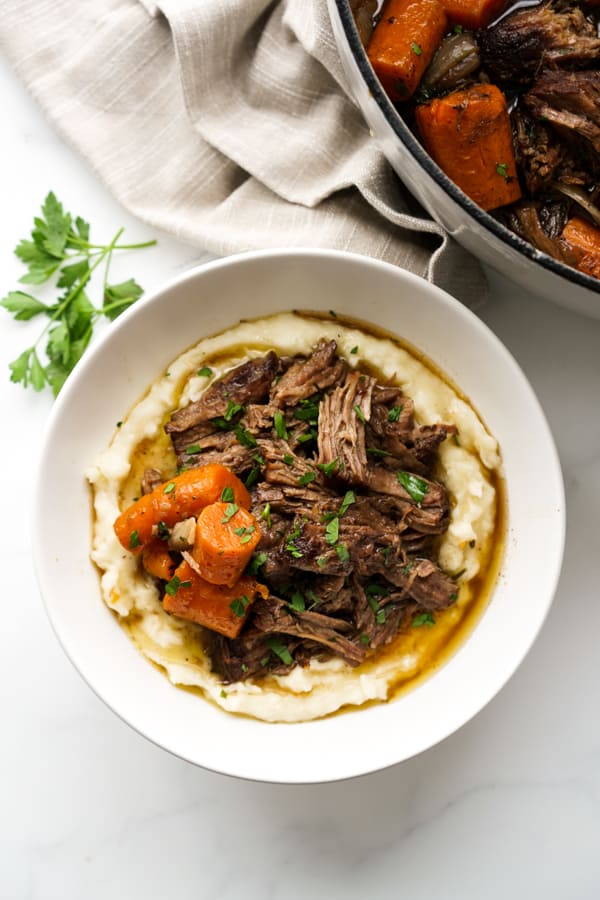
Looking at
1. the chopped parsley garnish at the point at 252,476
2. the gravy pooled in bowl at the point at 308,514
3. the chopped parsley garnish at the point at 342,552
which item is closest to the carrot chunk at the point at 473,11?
the gravy pooled in bowl at the point at 308,514

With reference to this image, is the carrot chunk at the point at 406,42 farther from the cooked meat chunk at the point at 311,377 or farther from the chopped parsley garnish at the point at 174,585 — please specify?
the chopped parsley garnish at the point at 174,585

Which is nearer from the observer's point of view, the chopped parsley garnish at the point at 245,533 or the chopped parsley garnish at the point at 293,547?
the chopped parsley garnish at the point at 245,533

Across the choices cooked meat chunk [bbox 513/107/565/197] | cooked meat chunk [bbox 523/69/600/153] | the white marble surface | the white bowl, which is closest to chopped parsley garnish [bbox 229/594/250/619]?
the white bowl

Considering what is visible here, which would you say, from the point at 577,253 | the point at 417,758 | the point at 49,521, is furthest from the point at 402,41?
the point at 417,758

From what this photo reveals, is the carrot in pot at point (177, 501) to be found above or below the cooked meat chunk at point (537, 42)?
below

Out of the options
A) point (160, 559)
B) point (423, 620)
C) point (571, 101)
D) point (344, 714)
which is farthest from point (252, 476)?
point (571, 101)

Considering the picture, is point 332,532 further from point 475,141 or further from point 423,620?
point 475,141
